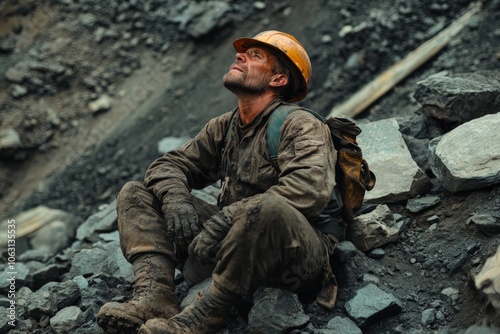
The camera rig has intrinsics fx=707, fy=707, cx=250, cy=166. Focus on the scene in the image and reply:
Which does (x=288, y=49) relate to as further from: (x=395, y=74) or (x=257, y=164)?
Result: (x=395, y=74)

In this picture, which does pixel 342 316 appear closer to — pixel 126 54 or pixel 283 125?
pixel 283 125

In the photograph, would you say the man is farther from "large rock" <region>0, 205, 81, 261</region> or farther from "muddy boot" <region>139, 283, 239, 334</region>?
"large rock" <region>0, 205, 81, 261</region>

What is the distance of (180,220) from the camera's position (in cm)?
462

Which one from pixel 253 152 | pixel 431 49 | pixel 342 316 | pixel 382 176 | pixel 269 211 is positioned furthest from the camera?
pixel 431 49

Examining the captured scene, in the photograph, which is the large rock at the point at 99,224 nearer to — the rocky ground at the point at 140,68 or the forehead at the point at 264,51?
the rocky ground at the point at 140,68

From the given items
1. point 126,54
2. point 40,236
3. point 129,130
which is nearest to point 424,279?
point 40,236

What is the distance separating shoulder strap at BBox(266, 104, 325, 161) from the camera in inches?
183

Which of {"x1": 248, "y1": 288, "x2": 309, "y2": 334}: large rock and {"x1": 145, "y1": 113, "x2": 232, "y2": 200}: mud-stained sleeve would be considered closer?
{"x1": 248, "y1": 288, "x2": 309, "y2": 334}: large rock

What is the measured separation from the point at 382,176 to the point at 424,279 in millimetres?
1220

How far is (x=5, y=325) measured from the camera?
4.91 metres

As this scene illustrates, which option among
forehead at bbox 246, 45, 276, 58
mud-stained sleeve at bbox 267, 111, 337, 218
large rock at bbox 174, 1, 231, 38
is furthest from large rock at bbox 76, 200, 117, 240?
large rock at bbox 174, 1, 231, 38

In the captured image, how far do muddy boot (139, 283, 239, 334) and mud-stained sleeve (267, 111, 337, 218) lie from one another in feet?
2.27

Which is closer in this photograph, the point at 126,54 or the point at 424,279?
the point at 424,279

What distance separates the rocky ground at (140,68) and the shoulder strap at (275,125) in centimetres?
412
